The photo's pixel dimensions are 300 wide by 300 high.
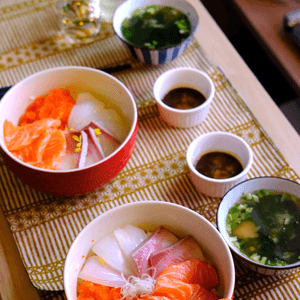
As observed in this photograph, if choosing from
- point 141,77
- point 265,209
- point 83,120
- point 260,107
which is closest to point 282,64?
point 260,107

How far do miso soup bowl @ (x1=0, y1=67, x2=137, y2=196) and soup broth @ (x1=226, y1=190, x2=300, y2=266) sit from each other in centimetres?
34

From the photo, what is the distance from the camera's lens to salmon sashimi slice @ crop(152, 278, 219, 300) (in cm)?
78

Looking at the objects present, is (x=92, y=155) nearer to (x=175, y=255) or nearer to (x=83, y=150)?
(x=83, y=150)

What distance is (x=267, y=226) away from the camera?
3.15ft

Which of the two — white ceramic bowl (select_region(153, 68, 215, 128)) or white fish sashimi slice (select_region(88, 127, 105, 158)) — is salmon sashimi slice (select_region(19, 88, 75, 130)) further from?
white ceramic bowl (select_region(153, 68, 215, 128))

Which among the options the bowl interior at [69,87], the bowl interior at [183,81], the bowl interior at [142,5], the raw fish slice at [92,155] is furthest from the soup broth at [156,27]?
the raw fish slice at [92,155]

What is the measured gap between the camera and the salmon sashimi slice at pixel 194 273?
823 mm

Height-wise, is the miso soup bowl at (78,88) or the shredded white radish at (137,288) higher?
the miso soup bowl at (78,88)

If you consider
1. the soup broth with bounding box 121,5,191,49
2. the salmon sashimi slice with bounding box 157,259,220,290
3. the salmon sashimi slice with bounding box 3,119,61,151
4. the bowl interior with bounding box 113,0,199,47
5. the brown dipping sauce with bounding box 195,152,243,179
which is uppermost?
the bowl interior with bounding box 113,0,199,47

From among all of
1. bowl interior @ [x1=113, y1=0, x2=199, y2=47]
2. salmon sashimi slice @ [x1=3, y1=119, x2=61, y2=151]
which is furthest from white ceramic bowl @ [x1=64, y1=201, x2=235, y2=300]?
bowl interior @ [x1=113, y1=0, x2=199, y2=47]

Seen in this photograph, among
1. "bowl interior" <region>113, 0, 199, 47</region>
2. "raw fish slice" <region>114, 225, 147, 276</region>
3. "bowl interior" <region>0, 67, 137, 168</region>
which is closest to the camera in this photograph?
"raw fish slice" <region>114, 225, 147, 276</region>

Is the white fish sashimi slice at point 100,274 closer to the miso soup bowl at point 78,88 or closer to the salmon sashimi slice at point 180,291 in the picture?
the salmon sashimi slice at point 180,291

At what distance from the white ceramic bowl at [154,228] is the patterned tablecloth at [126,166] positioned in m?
0.15

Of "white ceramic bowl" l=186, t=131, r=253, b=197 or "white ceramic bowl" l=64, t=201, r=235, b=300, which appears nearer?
"white ceramic bowl" l=64, t=201, r=235, b=300
